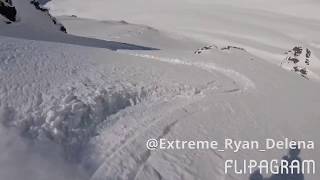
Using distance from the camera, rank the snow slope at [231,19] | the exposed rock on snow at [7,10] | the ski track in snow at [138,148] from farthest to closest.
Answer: the snow slope at [231,19]
the exposed rock on snow at [7,10]
the ski track in snow at [138,148]

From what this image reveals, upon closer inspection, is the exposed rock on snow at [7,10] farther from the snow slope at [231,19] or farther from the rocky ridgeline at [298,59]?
the snow slope at [231,19]

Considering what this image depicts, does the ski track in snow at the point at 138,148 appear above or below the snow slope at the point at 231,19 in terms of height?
above

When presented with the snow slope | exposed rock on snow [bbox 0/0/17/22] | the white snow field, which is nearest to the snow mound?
the white snow field

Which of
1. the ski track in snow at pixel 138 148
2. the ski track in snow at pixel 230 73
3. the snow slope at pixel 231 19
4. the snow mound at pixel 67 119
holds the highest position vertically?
the snow mound at pixel 67 119

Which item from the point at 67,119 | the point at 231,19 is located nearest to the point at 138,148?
the point at 67,119

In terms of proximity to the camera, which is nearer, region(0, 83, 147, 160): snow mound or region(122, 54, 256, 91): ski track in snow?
region(0, 83, 147, 160): snow mound

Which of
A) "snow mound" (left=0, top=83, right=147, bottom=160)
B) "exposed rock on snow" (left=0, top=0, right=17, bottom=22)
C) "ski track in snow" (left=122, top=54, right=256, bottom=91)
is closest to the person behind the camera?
"snow mound" (left=0, top=83, right=147, bottom=160)

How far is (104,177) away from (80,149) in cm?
69

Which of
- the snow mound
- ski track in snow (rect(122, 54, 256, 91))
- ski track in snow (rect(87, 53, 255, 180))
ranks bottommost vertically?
ski track in snow (rect(122, 54, 256, 91))

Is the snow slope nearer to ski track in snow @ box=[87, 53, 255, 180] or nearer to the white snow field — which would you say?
the white snow field

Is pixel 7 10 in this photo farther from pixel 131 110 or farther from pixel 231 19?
pixel 231 19

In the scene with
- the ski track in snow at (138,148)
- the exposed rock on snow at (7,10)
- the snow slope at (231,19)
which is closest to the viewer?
the ski track in snow at (138,148)

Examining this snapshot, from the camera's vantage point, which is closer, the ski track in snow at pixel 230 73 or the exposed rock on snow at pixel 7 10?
the ski track in snow at pixel 230 73

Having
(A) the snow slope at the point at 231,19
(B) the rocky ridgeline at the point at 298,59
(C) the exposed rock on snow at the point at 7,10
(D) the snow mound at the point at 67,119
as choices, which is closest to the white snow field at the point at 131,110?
(D) the snow mound at the point at 67,119
